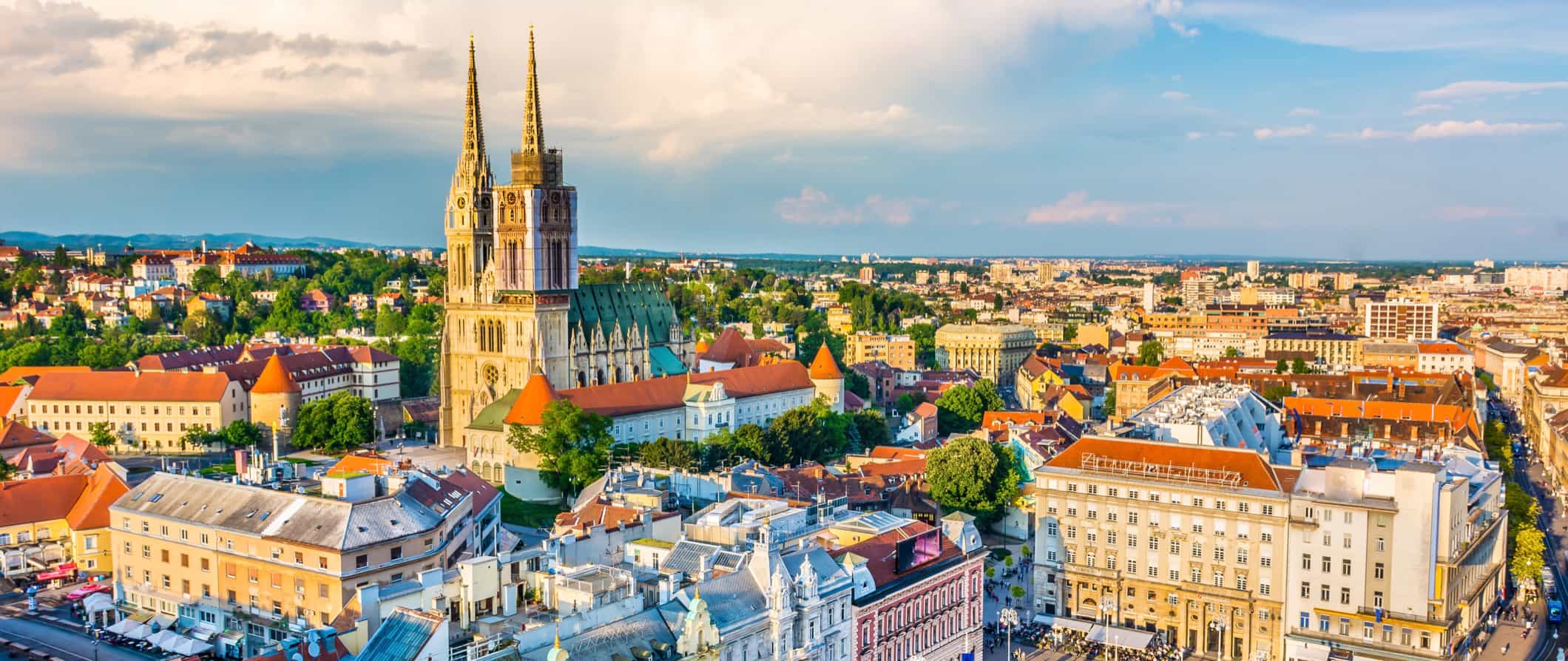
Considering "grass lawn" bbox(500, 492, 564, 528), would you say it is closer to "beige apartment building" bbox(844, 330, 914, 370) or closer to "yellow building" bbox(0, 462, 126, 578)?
"yellow building" bbox(0, 462, 126, 578)

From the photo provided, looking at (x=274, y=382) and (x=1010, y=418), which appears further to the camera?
(x=1010, y=418)

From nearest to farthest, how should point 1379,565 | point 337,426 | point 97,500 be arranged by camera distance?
point 1379,565 → point 97,500 → point 337,426

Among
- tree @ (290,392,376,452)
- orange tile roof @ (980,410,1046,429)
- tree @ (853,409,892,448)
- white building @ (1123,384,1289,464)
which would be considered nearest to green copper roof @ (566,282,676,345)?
tree @ (290,392,376,452)

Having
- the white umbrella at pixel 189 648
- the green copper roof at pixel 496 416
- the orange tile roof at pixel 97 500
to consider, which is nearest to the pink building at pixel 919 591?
the white umbrella at pixel 189 648

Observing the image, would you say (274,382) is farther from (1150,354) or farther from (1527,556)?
(1150,354)

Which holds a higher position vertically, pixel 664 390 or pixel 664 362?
pixel 664 362

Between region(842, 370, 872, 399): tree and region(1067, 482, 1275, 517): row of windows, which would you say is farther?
region(842, 370, 872, 399): tree

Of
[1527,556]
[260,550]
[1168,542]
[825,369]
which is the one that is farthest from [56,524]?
[1527,556]
